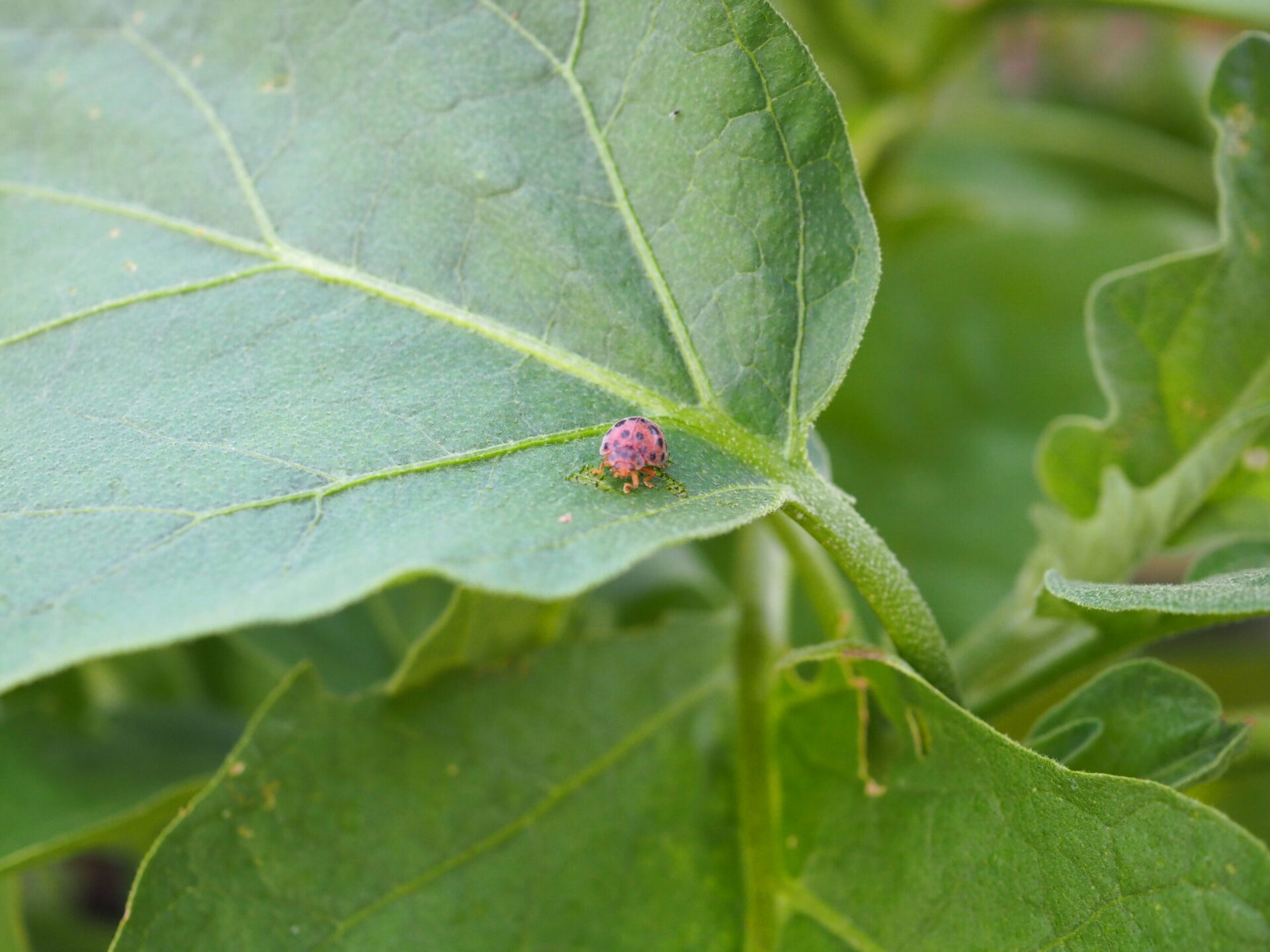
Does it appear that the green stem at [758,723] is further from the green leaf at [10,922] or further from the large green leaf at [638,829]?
the green leaf at [10,922]

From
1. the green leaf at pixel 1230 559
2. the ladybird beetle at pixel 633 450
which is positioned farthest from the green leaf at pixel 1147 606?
the ladybird beetle at pixel 633 450

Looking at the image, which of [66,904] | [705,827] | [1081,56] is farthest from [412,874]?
[1081,56]

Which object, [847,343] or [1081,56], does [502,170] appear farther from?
[1081,56]

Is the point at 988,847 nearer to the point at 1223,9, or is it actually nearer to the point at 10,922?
the point at 10,922

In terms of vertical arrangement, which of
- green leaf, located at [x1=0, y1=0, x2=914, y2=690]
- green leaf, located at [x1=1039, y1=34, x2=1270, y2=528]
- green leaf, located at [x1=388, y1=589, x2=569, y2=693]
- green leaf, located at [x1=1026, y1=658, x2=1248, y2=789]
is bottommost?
green leaf, located at [x1=1026, y1=658, x2=1248, y2=789]

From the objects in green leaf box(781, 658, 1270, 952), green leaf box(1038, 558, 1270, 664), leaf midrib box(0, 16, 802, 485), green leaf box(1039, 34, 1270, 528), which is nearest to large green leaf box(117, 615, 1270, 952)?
green leaf box(781, 658, 1270, 952)

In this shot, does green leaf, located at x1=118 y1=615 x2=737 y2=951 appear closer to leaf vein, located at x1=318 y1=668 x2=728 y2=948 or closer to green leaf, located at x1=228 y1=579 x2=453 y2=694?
leaf vein, located at x1=318 y1=668 x2=728 y2=948
